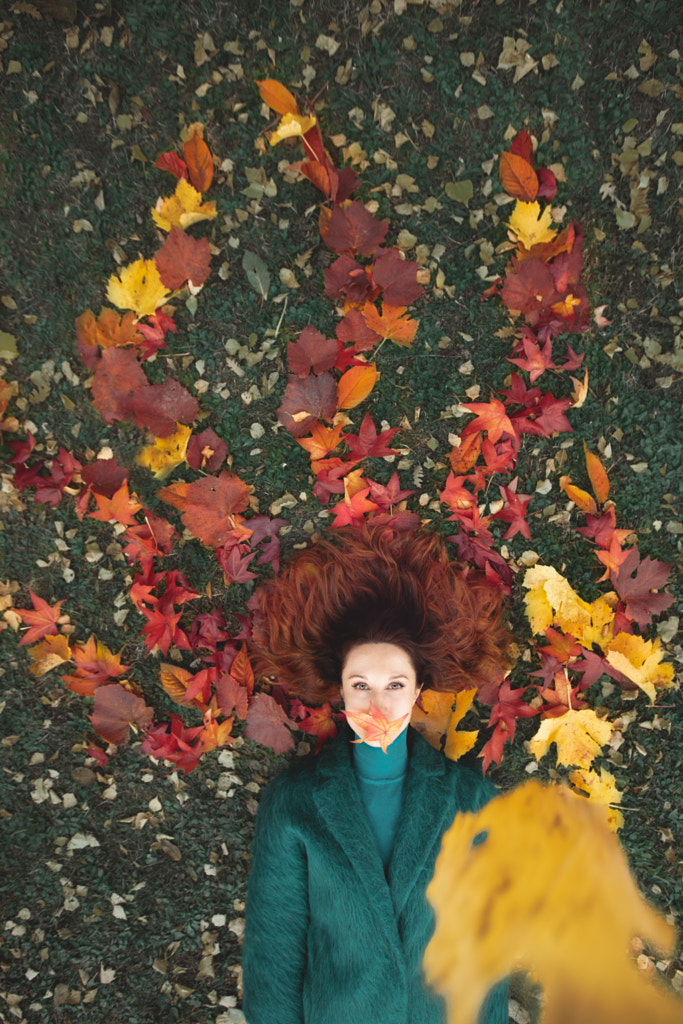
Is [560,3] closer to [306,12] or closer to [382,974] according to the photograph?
[306,12]

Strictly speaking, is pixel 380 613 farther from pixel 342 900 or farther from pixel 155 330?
pixel 155 330

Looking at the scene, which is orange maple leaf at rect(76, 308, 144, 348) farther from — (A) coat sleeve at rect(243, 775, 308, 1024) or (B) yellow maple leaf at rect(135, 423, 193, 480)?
(A) coat sleeve at rect(243, 775, 308, 1024)

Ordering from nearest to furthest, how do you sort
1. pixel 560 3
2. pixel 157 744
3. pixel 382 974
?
pixel 382 974, pixel 560 3, pixel 157 744

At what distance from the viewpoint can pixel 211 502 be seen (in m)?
2.34

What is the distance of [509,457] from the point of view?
2.33m

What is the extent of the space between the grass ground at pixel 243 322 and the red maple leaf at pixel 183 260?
6cm

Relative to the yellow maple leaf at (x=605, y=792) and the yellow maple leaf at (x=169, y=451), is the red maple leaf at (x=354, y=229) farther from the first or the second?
the yellow maple leaf at (x=605, y=792)

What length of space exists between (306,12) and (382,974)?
11.3 ft

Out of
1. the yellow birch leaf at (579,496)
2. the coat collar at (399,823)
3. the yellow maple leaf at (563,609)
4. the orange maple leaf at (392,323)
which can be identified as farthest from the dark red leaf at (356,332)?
the coat collar at (399,823)

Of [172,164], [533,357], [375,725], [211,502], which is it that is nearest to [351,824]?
[375,725]

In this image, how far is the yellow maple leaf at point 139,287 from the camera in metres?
2.31

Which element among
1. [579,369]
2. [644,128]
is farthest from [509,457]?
[644,128]

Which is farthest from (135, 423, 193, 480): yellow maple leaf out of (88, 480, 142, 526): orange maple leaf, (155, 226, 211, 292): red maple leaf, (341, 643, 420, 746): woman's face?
(341, 643, 420, 746): woman's face

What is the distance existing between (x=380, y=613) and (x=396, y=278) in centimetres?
124
